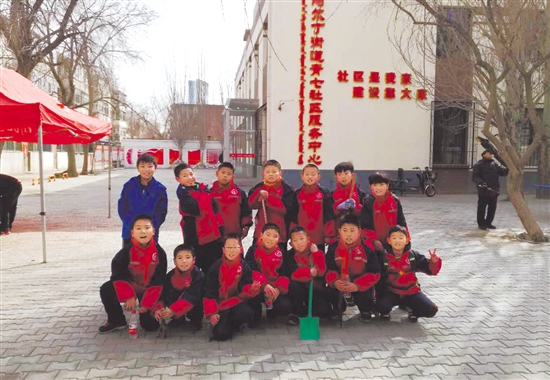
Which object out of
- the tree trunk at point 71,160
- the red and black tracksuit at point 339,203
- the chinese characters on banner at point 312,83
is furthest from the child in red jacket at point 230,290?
the tree trunk at point 71,160

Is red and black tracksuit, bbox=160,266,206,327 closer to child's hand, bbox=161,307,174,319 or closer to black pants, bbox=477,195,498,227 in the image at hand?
child's hand, bbox=161,307,174,319

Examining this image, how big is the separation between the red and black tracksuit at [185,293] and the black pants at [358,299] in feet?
3.88

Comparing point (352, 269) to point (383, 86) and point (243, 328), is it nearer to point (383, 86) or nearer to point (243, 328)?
point (243, 328)

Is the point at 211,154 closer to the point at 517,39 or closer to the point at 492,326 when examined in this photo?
the point at 517,39

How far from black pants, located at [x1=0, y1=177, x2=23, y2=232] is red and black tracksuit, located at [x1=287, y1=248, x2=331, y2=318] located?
6486 millimetres

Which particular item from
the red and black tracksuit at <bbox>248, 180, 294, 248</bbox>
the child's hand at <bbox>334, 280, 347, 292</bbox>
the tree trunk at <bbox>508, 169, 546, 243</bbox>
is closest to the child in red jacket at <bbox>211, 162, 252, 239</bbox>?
the red and black tracksuit at <bbox>248, 180, 294, 248</bbox>

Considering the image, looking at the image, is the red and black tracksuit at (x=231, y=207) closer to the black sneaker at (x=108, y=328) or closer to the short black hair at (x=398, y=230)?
the black sneaker at (x=108, y=328)

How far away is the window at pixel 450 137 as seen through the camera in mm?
16594

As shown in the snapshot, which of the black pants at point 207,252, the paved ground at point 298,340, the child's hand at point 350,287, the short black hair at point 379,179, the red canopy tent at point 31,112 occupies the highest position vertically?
the red canopy tent at point 31,112

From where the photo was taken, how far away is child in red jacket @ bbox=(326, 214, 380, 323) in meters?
4.08

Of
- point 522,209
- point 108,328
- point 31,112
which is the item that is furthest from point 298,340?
point 522,209

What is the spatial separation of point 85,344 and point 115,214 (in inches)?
320

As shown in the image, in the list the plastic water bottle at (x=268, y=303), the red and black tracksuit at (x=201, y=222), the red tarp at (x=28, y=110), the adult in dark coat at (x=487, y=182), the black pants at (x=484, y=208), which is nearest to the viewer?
the plastic water bottle at (x=268, y=303)

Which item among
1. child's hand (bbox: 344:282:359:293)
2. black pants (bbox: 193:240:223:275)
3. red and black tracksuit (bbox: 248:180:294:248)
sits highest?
red and black tracksuit (bbox: 248:180:294:248)
